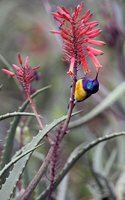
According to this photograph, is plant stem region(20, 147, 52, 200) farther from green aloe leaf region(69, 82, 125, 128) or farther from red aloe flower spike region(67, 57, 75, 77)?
green aloe leaf region(69, 82, 125, 128)

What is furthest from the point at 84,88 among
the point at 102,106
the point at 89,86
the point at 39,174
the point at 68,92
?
the point at 68,92

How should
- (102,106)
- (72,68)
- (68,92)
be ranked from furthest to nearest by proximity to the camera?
(68,92) < (102,106) < (72,68)

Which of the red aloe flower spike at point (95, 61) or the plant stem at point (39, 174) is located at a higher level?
the red aloe flower spike at point (95, 61)

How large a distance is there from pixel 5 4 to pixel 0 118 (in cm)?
248

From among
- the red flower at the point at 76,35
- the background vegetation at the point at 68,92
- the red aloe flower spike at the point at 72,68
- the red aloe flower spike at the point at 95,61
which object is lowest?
the background vegetation at the point at 68,92

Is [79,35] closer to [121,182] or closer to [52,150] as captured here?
[52,150]

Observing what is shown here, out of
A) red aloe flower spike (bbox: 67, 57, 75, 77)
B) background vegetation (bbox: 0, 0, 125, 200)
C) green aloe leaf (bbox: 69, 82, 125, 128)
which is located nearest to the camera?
red aloe flower spike (bbox: 67, 57, 75, 77)

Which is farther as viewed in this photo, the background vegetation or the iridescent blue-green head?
the background vegetation

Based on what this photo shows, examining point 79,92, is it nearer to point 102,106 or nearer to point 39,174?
point 39,174

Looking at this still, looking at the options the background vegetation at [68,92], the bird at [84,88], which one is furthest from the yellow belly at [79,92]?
the background vegetation at [68,92]

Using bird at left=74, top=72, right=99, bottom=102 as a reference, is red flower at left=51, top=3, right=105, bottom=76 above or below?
above

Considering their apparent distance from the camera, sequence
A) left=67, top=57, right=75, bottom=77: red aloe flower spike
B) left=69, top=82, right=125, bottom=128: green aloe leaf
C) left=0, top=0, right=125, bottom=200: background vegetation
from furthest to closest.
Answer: left=69, top=82, right=125, bottom=128: green aloe leaf, left=0, top=0, right=125, bottom=200: background vegetation, left=67, top=57, right=75, bottom=77: red aloe flower spike

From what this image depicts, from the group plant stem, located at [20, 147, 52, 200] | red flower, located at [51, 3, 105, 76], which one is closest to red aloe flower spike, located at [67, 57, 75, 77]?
red flower, located at [51, 3, 105, 76]

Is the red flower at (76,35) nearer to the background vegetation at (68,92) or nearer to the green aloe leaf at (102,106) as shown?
the background vegetation at (68,92)
